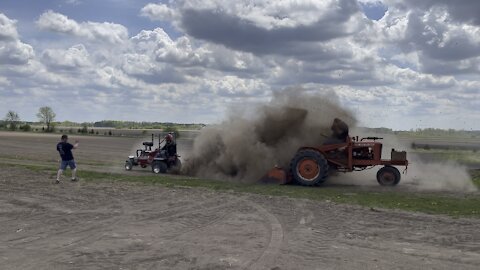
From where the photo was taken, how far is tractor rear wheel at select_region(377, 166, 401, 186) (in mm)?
20969

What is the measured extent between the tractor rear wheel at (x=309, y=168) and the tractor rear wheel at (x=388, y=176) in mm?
2528

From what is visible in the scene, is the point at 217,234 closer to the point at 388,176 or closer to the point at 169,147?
the point at 388,176

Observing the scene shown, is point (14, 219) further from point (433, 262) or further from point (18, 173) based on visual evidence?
point (18, 173)

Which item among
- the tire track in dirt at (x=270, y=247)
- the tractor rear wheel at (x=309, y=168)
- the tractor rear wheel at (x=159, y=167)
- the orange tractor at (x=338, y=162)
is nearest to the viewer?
the tire track in dirt at (x=270, y=247)

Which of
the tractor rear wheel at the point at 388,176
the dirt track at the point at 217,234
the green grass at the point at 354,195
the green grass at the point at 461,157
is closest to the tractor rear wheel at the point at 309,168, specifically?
the green grass at the point at 354,195

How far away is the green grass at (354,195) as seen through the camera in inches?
588

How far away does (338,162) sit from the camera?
20891 millimetres

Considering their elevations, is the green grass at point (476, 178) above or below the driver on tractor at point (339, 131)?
below

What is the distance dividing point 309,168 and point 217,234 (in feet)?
34.0

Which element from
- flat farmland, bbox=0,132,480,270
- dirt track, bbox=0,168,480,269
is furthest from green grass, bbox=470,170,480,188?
dirt track, bbox=0,168,480,269

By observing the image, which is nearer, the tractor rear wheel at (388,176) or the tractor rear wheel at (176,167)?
the tractor rear wheel at (388,176)

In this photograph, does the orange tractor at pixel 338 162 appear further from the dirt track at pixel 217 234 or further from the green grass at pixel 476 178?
the dirt track at pixel 217 234

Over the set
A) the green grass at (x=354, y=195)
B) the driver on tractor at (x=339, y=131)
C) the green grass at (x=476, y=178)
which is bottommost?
the green grass at (x=354, y=195)

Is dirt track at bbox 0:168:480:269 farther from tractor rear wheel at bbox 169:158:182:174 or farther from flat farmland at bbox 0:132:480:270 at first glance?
tractor rear wheel at bbox 169:158:182:174
